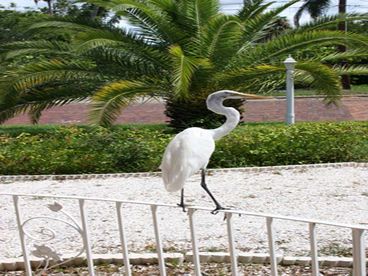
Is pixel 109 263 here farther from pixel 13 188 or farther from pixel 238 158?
pixel 238 158

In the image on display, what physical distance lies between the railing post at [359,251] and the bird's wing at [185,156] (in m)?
0.86

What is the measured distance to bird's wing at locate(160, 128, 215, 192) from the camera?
239 cm

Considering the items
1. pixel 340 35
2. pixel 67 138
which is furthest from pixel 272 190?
pixel 340 35

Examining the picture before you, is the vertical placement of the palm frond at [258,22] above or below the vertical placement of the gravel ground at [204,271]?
above

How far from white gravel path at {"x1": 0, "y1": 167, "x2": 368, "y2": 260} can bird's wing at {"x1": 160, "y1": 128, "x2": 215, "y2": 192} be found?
1957 mm

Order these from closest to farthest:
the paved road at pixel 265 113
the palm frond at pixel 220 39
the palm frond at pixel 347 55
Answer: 1. the palm frond at pixel 220 39
2. the palm frond at pixel 347 55
3. the paved road at pixel 265 113

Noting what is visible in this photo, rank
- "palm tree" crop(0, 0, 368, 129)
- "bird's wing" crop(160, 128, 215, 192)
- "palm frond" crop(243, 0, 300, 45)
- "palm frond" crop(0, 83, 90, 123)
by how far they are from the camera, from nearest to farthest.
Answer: "bird's wing" crop(160, 128, 215, 192)
"palm tree" crop(0, 0, 368, 129)
"palm frond" crop(243, 0, 300, 45)
"palm frond" crop(0, 83, 90, 123)

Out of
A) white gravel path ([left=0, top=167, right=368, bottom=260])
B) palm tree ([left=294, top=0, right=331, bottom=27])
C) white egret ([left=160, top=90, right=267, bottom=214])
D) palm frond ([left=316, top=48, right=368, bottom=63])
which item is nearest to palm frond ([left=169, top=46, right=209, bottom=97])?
white gravel path ([left=0, top=167, right=368, bottom=260])

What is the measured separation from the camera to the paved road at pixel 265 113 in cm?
1467

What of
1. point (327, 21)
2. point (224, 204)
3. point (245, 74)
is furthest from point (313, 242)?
point (327, 21)

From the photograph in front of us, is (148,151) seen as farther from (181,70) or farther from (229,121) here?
(229,121)

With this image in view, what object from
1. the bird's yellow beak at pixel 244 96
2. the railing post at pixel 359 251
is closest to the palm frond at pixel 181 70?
the bird's yellow beak at pixel 244 96

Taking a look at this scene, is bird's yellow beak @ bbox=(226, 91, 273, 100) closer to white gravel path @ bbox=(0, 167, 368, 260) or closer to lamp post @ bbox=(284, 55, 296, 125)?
white gravel path @ bbox=(0, 167, 368, 260)

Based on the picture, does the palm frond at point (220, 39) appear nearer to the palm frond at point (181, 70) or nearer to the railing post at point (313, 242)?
the palm frond at point (181, 70)
